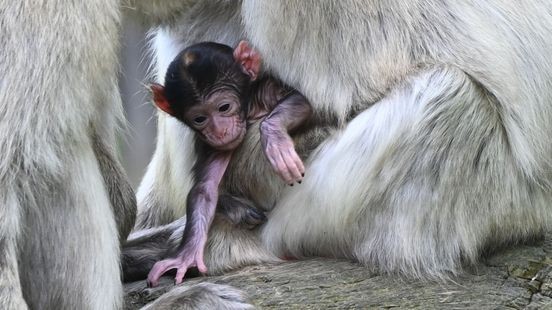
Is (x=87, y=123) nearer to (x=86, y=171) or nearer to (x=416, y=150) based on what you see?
(x=86, y=171)

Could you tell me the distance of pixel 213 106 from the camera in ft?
15.9

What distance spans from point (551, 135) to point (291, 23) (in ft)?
4.18

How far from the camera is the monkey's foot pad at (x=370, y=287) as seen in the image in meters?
4.50

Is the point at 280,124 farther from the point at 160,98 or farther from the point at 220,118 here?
the point at 160,98

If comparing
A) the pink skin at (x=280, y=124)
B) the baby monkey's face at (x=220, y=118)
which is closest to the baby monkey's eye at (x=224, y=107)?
the baby monkey's face at (x=220, y=118)

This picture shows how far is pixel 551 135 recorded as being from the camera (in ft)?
16.1

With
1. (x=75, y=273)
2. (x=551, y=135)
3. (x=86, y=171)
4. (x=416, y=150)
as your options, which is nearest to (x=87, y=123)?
(x=86, y=171)

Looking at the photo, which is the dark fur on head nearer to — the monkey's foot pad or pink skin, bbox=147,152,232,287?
pink skin, bbox=147,152,232,287

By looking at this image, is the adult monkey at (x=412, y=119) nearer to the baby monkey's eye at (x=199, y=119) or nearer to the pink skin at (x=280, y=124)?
the pink skin at (x=280, y=124)

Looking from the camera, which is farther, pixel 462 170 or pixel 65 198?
pixel 462 170

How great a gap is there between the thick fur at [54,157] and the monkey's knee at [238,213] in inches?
33.5

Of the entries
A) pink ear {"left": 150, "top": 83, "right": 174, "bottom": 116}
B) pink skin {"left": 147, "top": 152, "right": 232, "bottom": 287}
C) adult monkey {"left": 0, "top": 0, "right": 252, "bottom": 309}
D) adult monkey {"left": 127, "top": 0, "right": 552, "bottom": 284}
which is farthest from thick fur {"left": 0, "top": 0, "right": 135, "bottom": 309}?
adult monkey {"left": 127, "top": 0, "right": 552, "bottom": 284}

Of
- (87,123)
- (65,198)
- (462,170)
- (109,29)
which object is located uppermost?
(109,29)

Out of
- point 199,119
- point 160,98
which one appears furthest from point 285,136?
point 160,98
